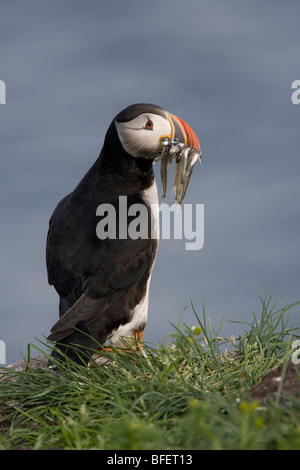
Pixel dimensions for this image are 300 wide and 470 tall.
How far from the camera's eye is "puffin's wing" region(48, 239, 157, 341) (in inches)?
218

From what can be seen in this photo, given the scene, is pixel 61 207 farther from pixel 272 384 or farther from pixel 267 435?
pixel 267 435

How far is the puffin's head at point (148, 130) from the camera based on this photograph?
6164mm

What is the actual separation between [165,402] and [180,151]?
2909 mm

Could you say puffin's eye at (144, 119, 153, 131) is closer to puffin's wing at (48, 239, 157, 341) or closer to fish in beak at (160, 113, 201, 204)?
fish in beak at (160, 113, 201, 204)

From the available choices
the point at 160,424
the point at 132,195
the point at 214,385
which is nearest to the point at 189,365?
the point at 214,385

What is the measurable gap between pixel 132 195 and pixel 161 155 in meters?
0.51

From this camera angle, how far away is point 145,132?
616 cm

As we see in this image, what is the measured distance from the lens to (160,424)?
3779 mm

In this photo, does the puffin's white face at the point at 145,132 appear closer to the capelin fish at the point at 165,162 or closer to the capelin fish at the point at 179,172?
the capelin fish at the point at 165,162

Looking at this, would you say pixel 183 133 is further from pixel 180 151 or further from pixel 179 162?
pixel 179 162

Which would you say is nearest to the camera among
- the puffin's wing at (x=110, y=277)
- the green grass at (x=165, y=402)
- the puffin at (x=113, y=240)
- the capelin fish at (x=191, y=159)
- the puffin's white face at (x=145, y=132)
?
the green grass at (x=165, y=402)

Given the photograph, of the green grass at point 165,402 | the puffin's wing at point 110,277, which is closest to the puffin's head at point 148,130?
the puffin's wing at point 110,277

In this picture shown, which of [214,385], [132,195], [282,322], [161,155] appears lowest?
Answer: [214,385]

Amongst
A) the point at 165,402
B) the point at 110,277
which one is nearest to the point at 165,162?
the point at 110,277
